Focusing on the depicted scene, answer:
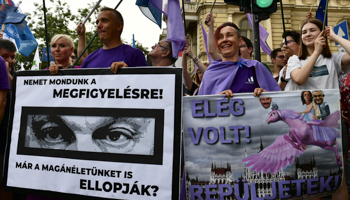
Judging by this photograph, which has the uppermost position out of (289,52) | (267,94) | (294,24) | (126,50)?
(294,24)

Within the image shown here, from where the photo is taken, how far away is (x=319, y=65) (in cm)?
277

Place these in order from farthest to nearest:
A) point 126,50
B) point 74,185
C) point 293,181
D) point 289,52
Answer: point 289,52, point 126,50, point 74,185, point 293,181

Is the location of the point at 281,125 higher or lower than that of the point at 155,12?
lower

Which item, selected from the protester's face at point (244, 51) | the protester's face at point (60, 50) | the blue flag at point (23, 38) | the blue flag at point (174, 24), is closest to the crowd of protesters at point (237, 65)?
the blue flag at point (174, 24)

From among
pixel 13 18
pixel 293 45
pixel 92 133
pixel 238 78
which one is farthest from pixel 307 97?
pixel 13 18

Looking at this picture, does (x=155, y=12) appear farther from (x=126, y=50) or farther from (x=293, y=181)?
(x=293, y=181)

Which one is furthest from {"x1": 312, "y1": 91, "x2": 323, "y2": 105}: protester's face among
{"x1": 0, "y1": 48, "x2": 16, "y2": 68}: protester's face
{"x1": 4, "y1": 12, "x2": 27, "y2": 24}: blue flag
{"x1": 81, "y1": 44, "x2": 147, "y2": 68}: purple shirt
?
{"x1": 4, "y1": 12, "x2": 27, "y2": 24}: blue flag

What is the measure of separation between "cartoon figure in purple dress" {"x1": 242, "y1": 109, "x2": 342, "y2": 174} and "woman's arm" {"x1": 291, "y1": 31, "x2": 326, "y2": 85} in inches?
25.0

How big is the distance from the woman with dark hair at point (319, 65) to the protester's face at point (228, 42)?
0.56 metres

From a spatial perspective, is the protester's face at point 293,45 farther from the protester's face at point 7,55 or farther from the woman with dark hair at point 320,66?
the protester's face at point 7,55

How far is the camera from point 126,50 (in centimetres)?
282

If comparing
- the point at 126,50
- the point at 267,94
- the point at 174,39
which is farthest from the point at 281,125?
the point at 126,50

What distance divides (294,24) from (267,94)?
23131 mm

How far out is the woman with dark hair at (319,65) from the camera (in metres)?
2.66
